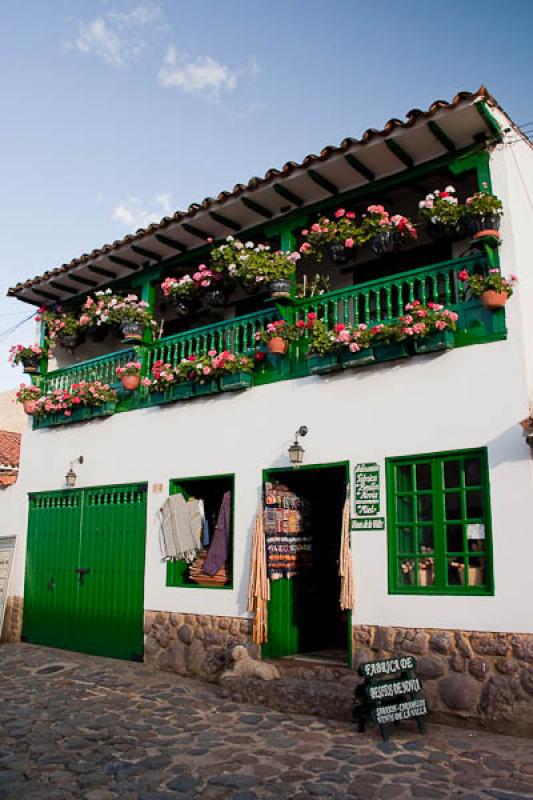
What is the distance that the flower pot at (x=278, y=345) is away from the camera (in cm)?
935

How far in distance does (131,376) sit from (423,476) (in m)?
5.16

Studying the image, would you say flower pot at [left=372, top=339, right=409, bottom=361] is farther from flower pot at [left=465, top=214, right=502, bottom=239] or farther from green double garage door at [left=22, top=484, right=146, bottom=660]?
green double garage door at [left=22, top=484, right=146, bottom=660]

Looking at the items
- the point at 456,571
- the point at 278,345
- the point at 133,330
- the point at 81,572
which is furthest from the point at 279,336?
the point at 81,572

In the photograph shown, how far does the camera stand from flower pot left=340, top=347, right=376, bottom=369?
27.6 feet

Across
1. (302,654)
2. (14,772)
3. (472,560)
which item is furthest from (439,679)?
(14,772)

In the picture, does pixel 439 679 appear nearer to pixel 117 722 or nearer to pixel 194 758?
pixel 194 758

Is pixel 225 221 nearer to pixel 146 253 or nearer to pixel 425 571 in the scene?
pixel 146 253

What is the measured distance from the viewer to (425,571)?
7.79 metres

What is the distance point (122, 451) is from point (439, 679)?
6.10 m

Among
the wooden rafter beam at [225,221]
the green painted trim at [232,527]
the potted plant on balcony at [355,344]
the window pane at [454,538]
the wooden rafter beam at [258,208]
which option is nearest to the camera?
the window pane at [454,538]

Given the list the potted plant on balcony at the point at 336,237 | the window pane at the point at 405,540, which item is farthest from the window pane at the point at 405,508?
the potted plant on balcony at the point at 336,237

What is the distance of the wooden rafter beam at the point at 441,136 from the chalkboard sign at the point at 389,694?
5.58 metres

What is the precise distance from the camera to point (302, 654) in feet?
30.7

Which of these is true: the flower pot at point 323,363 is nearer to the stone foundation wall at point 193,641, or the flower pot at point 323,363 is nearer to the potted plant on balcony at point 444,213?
the potted plant on balcony at point 444,213
